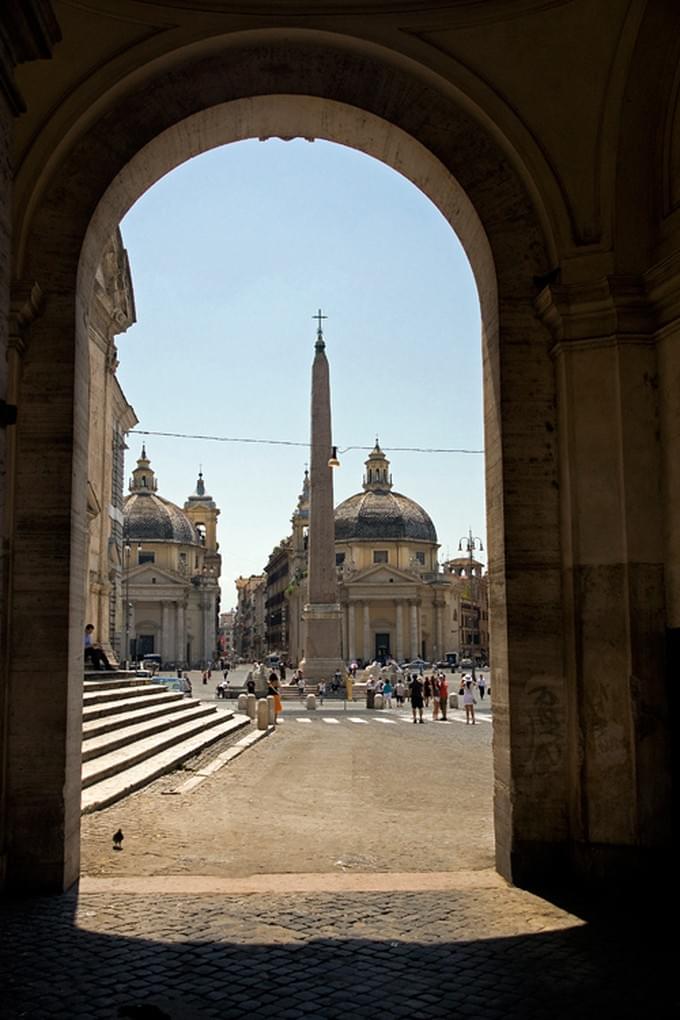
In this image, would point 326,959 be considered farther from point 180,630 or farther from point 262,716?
point 180,630

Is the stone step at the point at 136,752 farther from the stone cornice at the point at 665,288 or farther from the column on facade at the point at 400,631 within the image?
the column on facade at the point at 400,631

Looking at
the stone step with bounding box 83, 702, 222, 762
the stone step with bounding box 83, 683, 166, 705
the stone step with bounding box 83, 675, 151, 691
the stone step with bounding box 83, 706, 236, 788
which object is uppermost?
the stone step with bounding box 83, 675, 151, 691

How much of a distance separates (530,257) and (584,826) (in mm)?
4657

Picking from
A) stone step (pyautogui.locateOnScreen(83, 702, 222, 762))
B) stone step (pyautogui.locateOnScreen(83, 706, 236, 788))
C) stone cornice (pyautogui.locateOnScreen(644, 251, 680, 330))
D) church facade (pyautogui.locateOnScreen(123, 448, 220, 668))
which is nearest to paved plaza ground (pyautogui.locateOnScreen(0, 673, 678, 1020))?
stone step (pyautogui.locateOnScreen(83, 706, 236, 788))

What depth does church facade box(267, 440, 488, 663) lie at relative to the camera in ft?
346

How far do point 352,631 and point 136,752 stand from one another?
3540 inches

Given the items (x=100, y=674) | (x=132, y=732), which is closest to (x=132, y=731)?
(x=132, y=732)

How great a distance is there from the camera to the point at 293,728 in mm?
29781

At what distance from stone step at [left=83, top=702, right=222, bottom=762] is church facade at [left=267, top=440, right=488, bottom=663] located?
7276cm

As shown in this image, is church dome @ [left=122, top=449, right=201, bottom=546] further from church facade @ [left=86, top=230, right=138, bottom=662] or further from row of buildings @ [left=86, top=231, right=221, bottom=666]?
church facade @ [left=86, top=230, right=138, bottom=662]

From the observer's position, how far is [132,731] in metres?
17.4

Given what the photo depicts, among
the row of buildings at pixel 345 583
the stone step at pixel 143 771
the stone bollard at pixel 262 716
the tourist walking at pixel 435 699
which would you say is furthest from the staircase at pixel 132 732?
the row of buildings at pixel 345 583

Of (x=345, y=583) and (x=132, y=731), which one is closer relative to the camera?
(x=132, y=731)

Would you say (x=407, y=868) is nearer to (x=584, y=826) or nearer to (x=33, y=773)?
(x=584, y=826)
